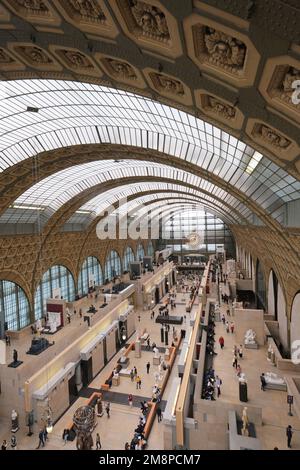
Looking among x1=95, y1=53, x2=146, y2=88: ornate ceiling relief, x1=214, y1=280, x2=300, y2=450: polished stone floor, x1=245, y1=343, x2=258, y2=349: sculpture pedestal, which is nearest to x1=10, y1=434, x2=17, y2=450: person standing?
x1=214, y1=280, x2=300, y2=450: polished stone floor

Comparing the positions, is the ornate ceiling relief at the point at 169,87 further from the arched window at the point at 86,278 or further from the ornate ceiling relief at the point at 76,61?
the arched window at the point at 86,278

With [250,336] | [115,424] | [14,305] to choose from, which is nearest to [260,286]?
[250,336]

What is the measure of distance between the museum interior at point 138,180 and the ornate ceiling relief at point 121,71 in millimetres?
64

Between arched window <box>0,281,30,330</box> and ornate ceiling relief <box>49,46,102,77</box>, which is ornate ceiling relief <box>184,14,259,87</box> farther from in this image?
arched window <box>0,281,30,330</box>

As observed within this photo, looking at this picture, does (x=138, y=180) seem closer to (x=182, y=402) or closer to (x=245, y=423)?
(x=182, y=402)

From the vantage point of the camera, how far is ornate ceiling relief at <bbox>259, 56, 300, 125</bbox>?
5.23 meters

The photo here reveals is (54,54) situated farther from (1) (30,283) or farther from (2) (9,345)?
(1) (30,283)

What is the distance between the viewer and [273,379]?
697 inches

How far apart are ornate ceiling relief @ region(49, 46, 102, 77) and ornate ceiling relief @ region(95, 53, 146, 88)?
41 centimetres

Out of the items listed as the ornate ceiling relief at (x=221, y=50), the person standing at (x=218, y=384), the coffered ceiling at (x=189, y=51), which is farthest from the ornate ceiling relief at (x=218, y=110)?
the person standing at (x=218, y=384)

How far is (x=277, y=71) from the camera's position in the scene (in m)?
5.54

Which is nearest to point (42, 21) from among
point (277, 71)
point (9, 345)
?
point (277, 71)

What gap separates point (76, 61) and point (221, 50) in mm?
5216

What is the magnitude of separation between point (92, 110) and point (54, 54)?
9.41 m
